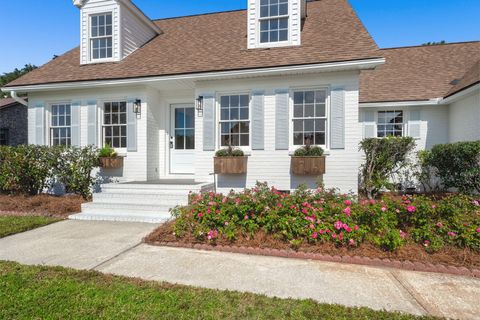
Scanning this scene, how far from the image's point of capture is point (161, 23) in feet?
34.6

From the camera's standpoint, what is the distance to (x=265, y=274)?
3111 millimetres

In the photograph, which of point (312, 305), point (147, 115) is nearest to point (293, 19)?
point (147, 115)

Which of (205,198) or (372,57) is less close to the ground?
(372,57)

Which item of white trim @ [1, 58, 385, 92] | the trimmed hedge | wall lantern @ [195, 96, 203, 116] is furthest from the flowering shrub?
the trimmed hedge

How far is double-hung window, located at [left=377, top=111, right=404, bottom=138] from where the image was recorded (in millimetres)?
9031

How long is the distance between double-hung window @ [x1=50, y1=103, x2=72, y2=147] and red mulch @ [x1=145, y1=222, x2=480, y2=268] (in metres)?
6.07

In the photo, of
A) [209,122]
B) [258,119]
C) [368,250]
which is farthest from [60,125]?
[368,250]

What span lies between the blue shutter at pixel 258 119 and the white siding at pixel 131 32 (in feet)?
15.9

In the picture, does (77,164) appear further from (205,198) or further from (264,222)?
(264,222)

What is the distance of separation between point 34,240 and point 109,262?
1.90m

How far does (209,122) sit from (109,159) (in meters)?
3.09

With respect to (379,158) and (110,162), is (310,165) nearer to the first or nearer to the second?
(379,158)

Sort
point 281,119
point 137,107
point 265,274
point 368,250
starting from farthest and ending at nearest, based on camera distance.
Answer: point 137,107
point 281,119
point 368,250
point 265,274

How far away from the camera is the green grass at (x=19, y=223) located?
469cm
